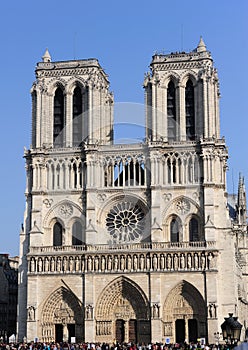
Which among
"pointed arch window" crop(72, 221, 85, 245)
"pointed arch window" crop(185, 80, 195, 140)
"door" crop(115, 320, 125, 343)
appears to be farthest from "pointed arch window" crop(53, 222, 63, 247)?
"pointed arch window" crop(185, 80, 195, 140)

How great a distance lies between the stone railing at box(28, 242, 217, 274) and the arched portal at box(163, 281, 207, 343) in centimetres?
153

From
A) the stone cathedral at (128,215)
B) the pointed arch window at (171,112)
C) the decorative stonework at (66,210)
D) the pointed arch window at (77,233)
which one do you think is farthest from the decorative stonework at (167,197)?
the decorative stonework at (66,210)

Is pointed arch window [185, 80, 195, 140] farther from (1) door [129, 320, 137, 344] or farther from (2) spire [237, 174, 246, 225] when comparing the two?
(2) spire [237, 174, 246, 225]

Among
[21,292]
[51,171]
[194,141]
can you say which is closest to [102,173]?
[51,171]

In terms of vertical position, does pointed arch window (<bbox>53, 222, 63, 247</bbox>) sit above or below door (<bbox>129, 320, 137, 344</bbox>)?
above

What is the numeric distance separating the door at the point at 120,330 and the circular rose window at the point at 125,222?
219 inches

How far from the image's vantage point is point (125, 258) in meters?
49.8

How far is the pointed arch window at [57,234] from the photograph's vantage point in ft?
172

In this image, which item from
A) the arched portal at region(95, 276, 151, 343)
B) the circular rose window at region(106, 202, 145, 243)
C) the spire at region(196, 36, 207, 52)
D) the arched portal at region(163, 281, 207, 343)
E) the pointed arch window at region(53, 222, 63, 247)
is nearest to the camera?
the arched portal at region(163, 281, 207, 343)

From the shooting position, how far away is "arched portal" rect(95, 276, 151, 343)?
4941 centimetres

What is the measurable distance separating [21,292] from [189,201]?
1336 centimetres

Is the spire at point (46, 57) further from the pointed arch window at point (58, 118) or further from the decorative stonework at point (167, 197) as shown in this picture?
the decorative stonework at point (167, 197)

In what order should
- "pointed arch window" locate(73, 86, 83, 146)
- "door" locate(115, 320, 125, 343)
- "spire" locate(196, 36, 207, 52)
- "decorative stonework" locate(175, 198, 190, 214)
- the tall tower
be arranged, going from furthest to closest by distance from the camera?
"pointed arch window" locate(73, 86, 83, 146), "spire" locate(196, 36, 207, 52), the tall tower, "decorative stonework" locate(175, 198, 190, 214), "door" locate(115, 320, 125, 343)

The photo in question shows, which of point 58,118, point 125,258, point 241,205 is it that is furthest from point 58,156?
point 241,205
